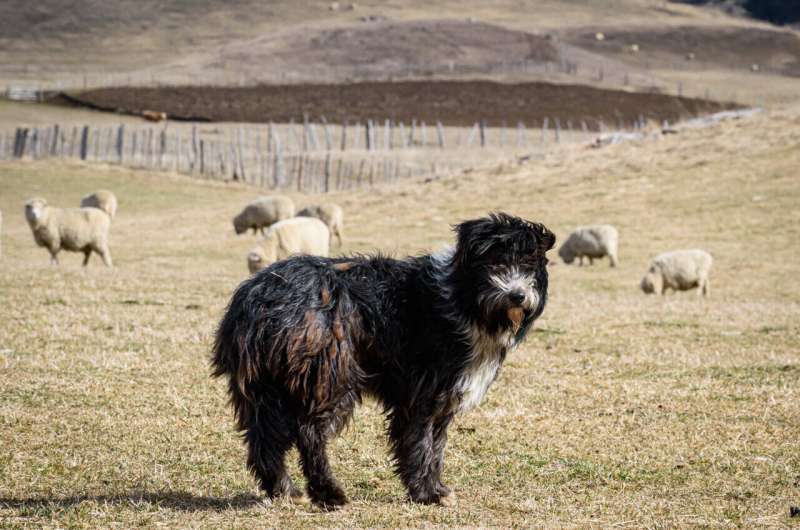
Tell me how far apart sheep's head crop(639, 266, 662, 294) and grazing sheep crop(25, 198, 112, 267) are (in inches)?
485

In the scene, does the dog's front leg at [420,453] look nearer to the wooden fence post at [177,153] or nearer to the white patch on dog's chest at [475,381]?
the white patch on dog's chest at [475,381]

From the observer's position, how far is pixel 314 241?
23.6 metres

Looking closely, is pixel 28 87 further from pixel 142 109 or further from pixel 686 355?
pixel 686 355


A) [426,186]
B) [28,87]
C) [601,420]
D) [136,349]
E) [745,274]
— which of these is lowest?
[28,87]

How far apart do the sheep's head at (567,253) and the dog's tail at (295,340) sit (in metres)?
23.8

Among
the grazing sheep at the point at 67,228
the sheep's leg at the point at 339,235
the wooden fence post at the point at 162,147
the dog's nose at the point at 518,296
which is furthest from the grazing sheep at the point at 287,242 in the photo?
the wooden fence post at the point at 162,147

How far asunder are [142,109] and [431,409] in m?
73.8

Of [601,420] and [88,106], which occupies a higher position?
[601,420]

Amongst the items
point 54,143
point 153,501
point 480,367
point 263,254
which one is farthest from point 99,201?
point 480,367

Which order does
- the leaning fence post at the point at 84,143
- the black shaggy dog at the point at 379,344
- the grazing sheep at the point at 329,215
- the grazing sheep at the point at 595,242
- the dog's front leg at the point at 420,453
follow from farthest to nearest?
the leaning fence post at the point at 84,143, the grazing sheep at the point at 329,215, the grazing sheep at the point at 595,242, the dog's front leg at the point at 420,453, the black shaggy dog at the point at 379,344

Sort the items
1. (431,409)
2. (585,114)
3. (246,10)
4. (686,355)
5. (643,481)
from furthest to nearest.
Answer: (246,10), (585,114), (686,355), (643,481), (431,409)

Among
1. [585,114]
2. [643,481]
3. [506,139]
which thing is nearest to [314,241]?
[643,481]

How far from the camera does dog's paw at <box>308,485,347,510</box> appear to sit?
6.45m

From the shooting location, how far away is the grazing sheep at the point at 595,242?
2880cm
